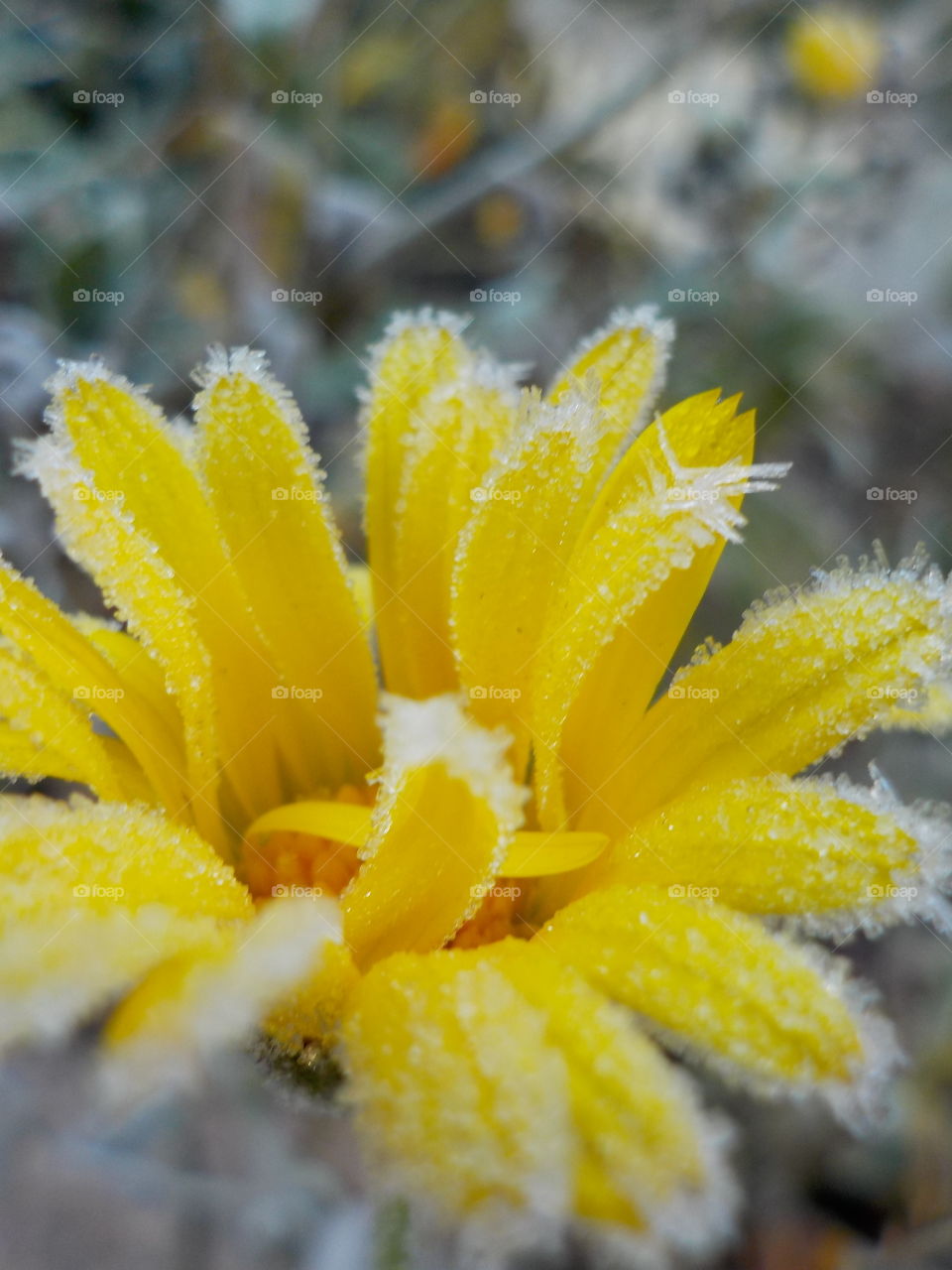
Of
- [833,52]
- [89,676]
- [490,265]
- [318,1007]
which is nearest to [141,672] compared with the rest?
[89,676]

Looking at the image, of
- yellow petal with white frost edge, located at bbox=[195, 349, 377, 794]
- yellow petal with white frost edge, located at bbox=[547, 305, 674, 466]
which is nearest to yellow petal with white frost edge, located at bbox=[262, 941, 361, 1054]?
yellow petal with white frost edge, located at bbox=[195, 349, 377, 794]

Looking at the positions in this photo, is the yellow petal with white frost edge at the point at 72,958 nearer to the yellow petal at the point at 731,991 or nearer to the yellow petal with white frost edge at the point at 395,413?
the yellow petal at the point at 731,991

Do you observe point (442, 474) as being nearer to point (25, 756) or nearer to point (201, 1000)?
point (25, 756)

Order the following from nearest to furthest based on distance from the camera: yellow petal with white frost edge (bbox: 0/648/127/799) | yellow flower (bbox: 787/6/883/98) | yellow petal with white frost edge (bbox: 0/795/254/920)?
yellow petal with white frost edge (bbox: 0/795/254/920) → yellow petal with white frost edge (bbox: 0/648/127/799) → yellow flower (bbox: 787/6/883/98)

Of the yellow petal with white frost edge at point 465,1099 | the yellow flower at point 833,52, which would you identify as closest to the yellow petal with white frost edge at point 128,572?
the yellow petal with white frost edge at point 465,1099

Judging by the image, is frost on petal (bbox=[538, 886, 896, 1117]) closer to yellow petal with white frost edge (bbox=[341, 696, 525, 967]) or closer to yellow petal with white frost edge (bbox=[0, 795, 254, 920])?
yellow petal with white frost edge (bbox=[341, 696, 525, 967])

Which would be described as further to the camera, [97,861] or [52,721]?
[52,721]

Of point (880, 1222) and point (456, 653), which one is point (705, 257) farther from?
point (880, 1222)

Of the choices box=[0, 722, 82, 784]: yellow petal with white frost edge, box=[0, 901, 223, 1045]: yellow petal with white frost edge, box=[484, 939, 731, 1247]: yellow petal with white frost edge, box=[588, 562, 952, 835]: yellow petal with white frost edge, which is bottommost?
box=[484, 939, 731, 1247]: yellow petal with white frost edge
